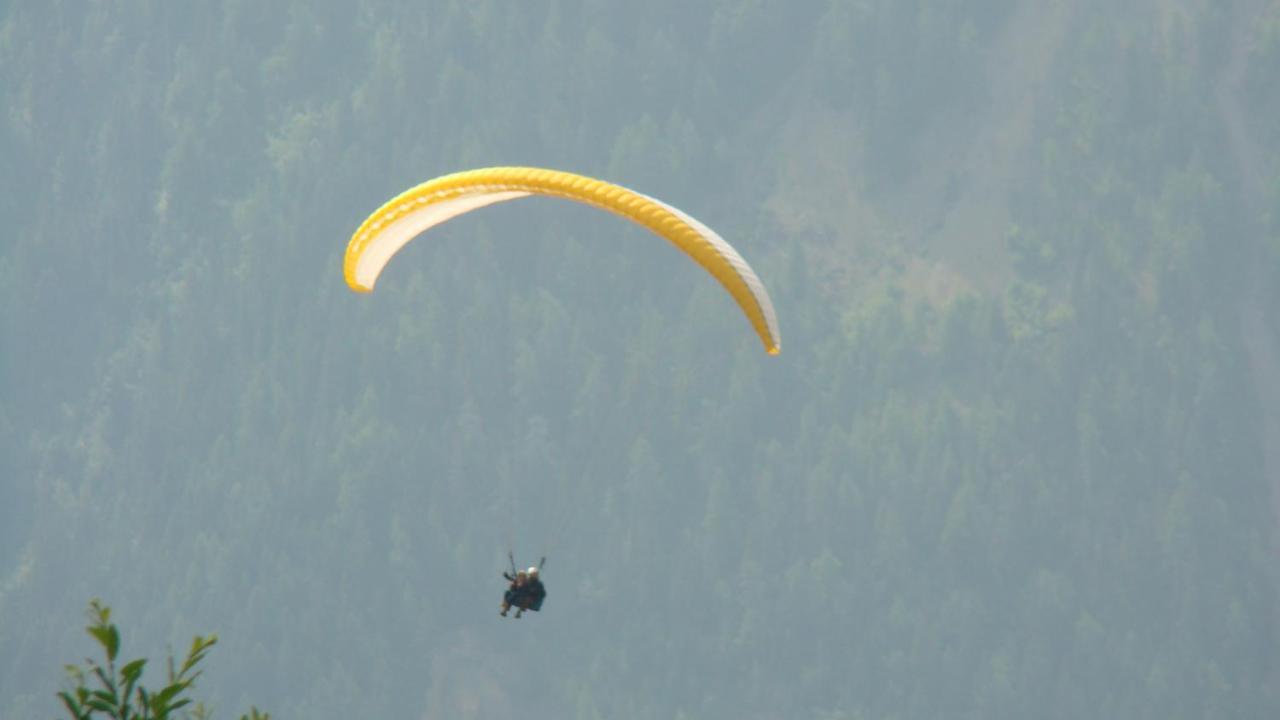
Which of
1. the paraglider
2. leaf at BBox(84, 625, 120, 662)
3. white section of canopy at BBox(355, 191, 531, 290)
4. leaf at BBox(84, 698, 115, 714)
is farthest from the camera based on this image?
white section of canopy at BBox(355, 191, 531, 290)

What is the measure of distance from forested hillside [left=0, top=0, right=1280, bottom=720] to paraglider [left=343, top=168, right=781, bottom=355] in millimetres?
104498

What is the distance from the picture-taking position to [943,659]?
131m

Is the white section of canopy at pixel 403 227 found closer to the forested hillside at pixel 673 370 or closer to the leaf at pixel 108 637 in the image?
the leaf at pixel 108 637

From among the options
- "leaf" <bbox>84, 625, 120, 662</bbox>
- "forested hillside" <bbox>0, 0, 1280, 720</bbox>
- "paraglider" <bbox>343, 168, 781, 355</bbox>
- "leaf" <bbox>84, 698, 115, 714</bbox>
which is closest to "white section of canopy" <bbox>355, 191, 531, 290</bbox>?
"paraglider" <bbox>343, 168, 781, 355</bbox>

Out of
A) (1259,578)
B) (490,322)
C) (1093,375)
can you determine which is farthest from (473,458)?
(1259,578)

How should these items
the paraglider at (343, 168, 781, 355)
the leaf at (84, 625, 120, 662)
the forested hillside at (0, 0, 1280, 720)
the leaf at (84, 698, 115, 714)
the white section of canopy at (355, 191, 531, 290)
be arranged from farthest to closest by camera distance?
the forested hillside at (0, 0, 1280, 720) → the white section of canopy at (355, 191, 531, 290) → the paraglider at (343, 168, 781, 355) → the leaf at (84, 625, 120, 662) → the leaf at (84, 698, 115, 714)

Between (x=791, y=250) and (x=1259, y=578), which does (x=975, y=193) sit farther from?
(x=1259, y=578)

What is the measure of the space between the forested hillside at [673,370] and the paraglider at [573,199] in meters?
104

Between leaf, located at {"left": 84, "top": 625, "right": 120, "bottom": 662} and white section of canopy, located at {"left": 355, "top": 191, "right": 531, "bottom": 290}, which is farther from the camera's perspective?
white section of canopy, located at {"left": 355, "top": 191, "right": 531, "bottom": 290}

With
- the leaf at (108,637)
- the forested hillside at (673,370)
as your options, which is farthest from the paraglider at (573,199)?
the forested hillside at (673,370)

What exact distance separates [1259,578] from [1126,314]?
22424 mm

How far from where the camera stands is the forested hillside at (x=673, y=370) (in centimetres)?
13338

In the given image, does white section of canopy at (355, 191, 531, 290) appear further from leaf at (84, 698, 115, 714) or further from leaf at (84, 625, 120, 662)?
leaf at (84, 698, 115, 714)

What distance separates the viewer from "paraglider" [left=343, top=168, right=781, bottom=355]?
77.4ft
